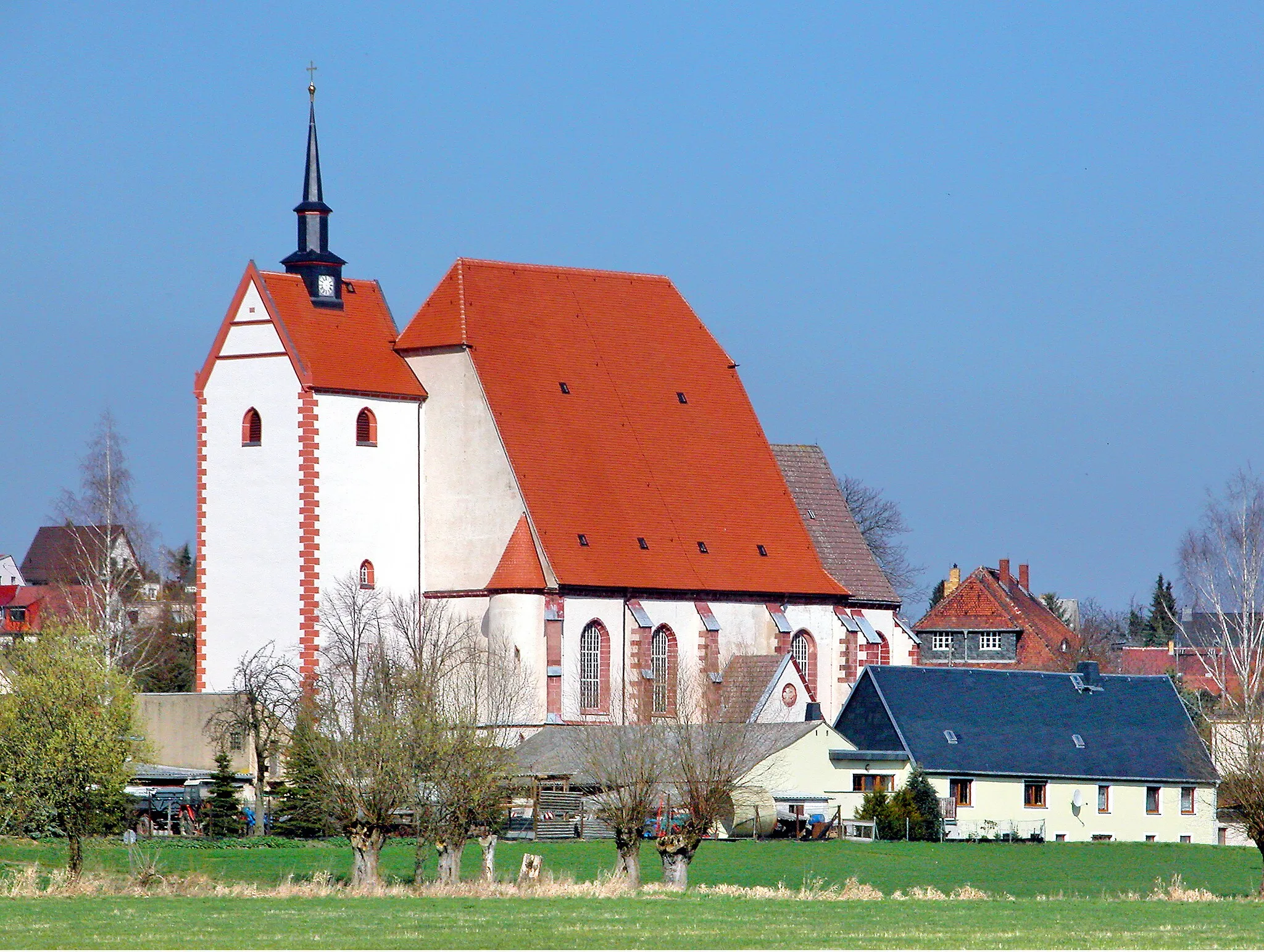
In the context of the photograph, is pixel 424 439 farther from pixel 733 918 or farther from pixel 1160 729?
pixel 733 918

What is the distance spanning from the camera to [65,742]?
39500mm

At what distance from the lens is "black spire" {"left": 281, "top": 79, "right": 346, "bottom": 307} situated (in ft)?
214

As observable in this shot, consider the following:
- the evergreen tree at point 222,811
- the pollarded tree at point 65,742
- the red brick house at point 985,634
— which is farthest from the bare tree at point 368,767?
the red brick house at point 985,634

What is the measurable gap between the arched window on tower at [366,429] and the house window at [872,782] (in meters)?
14.5

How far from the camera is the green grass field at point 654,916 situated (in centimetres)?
2809

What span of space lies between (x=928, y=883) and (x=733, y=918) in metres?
12.3

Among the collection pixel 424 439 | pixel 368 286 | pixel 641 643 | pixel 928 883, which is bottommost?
pixel 928 883

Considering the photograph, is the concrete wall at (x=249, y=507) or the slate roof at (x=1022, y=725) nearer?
the slate roof at (x=1022, y=725)

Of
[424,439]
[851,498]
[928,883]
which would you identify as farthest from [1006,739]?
[851,498]

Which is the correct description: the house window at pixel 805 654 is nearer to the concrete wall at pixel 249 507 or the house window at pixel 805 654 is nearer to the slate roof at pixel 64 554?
the concrete wall at pixel 249 507

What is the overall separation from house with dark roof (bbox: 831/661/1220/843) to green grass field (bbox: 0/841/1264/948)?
1366 cm

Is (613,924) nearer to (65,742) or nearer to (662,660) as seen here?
(65,742)

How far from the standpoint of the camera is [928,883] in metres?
42.9

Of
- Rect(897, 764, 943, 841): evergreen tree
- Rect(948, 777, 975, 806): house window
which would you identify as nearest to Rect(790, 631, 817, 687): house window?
Rect(948, 777, 975, 806): house window
